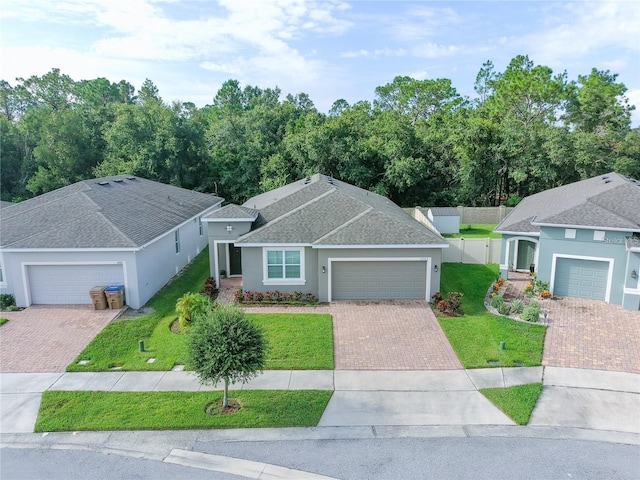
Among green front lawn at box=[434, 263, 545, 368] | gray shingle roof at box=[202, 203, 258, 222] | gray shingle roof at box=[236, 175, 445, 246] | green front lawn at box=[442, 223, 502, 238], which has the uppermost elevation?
gray shingle roof at box=[202, 203, 258, 222]

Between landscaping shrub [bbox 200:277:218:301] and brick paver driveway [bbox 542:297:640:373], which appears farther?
landscaping shrub [bbox 200:277:218:301]

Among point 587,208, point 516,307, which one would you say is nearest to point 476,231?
point 587,208

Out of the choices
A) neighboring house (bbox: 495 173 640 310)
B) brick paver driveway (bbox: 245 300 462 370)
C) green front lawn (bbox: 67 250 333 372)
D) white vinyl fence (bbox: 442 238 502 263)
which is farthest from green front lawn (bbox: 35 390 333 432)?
white vinyl fence (bbox: 442 238 502 263)

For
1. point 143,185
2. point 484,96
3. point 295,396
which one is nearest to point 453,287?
point 295,396

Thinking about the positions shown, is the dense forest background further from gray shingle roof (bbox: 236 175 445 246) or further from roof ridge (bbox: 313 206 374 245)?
roof ridge (bbox: 313 206 374 245)

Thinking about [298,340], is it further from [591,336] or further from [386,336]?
[591,336]
